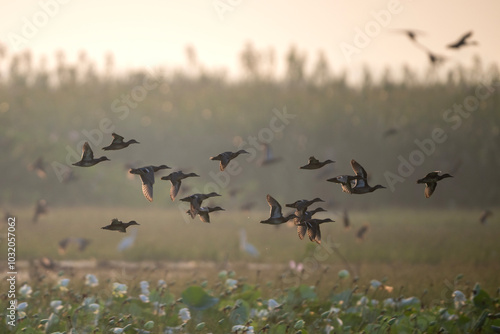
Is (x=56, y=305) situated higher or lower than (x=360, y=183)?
lower

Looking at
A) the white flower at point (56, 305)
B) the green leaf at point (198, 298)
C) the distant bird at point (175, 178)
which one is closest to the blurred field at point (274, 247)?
the green leaf at point (198, 298)

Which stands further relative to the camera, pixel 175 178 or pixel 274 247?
pixel 274 247

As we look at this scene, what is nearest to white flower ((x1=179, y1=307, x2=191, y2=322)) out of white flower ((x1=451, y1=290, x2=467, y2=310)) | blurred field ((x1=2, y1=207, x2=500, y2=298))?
white flower ((x1=451, y1=290, x2=467, y2=310))

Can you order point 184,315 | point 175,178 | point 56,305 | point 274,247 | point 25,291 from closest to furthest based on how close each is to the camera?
point 175,178 < point 184,315 < point 56,305 < point 25,291 < point 274,247

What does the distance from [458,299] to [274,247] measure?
6037mm

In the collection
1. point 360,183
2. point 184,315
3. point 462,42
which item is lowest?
point 184,315

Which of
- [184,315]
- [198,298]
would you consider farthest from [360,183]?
[198,298]

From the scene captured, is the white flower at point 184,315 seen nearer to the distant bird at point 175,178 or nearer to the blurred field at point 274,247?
the distant bird at point 175,178

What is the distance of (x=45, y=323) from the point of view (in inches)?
205

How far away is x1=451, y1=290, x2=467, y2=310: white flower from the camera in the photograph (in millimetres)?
6090

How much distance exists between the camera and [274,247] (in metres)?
12.1

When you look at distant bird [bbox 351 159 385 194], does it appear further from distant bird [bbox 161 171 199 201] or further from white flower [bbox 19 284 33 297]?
white flower [bbox 19 284 33 297]

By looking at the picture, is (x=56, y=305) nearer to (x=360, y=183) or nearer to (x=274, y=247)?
(x=360, y=183)

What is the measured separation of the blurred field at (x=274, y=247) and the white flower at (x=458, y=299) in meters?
1.26
